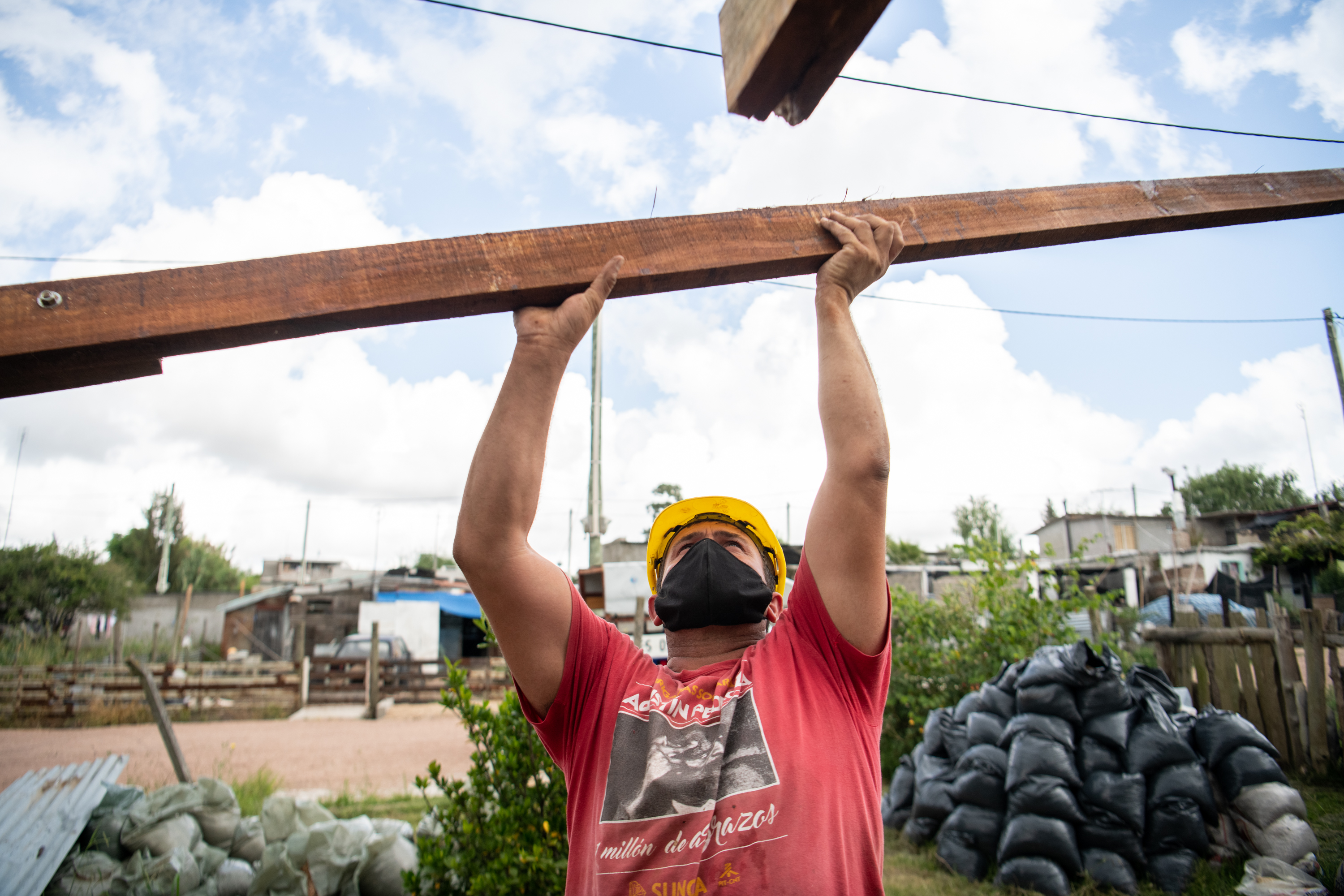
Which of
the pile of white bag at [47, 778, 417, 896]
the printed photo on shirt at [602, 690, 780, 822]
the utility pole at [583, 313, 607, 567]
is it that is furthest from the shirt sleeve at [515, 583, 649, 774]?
the utility pole at [583, 313, 607, 567]

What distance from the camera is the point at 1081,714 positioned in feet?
15.6

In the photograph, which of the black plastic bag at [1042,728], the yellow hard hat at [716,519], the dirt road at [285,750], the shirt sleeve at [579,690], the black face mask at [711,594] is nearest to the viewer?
the shirt sleeve at [579,690]

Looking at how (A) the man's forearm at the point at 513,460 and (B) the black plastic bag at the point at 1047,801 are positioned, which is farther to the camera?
(B) the black plastic bag at the point at 1047,801

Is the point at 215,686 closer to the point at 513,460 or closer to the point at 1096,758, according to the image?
the point at 1096,758

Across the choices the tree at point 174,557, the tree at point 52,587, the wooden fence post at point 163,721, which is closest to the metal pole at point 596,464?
the wooden fence post at point 163,721

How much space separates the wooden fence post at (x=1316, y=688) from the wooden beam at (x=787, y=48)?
19.9ft

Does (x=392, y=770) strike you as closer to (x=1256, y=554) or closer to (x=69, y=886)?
(x=69, y=886)

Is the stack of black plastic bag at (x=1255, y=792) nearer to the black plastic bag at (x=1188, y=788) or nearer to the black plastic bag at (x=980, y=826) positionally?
the black plastic bag at (x=1188, y=788)

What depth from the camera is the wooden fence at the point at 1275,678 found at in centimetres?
548

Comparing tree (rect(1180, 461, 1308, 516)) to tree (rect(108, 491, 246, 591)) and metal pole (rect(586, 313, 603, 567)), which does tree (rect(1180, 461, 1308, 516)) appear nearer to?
metal pole (rect(586, 313, 603, 567))

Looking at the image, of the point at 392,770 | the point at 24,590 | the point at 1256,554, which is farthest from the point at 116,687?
the point at 1256,554

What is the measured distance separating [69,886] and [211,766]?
6.33 m

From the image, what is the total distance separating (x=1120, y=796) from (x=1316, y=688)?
93.8 inches

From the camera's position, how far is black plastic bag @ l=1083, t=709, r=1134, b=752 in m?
4.55
